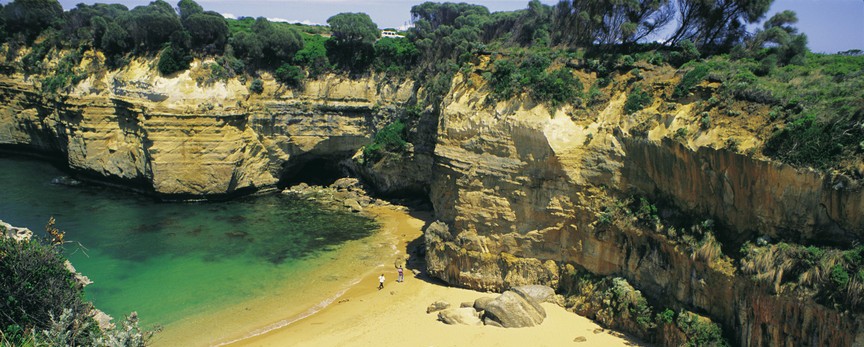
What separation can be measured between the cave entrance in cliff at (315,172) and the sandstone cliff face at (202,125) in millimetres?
625

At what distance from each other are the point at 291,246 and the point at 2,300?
16.7 m

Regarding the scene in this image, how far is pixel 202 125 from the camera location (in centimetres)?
3588

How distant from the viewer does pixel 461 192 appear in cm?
2284

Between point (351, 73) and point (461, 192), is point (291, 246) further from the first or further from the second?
point (351, 73)

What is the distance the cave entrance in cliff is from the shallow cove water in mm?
3201

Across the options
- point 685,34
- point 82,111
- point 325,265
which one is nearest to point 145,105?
point 82,111

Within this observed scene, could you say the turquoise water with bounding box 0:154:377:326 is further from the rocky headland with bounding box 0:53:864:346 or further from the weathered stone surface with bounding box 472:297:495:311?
the weathered stone surface with bounding box 472:297:495:311

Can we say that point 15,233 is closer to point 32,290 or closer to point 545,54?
point 32,290

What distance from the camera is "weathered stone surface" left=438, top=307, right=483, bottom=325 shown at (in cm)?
1966

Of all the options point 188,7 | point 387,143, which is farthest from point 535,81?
point 188,7

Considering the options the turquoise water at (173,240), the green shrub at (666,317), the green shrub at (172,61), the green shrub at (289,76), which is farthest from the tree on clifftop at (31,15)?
the green shrub at (666,317)

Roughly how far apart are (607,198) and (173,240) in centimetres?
2309

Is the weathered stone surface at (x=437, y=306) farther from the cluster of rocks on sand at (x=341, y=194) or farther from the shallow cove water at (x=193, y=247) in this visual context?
the cluster of rocks on sand at (x=341, y=194)

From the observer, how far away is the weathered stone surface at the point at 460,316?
774 inches
